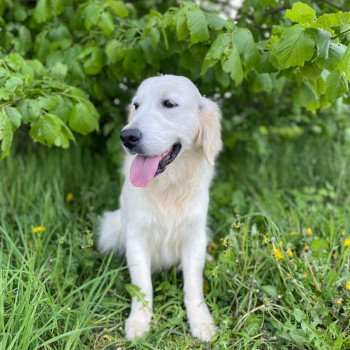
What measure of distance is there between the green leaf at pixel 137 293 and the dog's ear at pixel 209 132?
79 centimetres

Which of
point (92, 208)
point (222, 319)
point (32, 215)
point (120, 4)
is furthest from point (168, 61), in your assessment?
point (222, 319)

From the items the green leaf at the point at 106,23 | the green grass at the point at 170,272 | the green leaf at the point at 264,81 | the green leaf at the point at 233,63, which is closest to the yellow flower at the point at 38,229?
the green grass at the point at 170,272

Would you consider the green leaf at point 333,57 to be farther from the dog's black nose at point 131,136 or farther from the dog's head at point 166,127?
the dog's black nose at point 131,136

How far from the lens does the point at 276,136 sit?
5188 mm

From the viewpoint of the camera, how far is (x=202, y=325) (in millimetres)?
2492

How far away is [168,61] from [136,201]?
123cm

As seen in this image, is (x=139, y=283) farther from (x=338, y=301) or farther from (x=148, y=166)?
(x=338, y=301)

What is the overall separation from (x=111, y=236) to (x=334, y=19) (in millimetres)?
1865

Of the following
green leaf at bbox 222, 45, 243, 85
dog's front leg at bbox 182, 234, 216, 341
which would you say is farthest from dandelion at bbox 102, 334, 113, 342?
green leaf at bbox 222, 45, 243, 85

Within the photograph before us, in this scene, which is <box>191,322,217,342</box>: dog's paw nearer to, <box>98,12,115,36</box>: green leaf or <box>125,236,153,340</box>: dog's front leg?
<box>125,236,153,340</box>: dog's front leg

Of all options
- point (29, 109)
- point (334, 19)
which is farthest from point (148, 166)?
point (334, 19)

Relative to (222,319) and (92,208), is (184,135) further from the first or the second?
(92,208)

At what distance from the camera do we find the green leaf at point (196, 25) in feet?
7.96

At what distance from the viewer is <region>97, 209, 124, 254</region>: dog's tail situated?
9.95 ft
